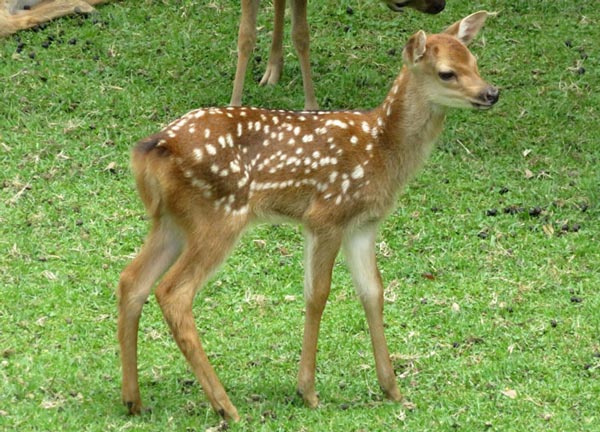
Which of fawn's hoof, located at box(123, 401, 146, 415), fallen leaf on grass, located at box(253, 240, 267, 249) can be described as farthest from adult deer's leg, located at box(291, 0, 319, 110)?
fawn's hoof, located at box(123, 401, 146, 415)

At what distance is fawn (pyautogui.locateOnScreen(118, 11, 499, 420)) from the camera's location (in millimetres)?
5711

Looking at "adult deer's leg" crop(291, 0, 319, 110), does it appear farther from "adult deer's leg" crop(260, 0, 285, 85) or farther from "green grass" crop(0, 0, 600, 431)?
"adult deer's leg" crop(260, 0, 285, 85)

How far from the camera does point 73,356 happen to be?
6426 millimetres

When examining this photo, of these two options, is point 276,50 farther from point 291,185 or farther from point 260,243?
point 291,185

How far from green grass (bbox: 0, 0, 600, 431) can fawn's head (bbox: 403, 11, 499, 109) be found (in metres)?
1.37

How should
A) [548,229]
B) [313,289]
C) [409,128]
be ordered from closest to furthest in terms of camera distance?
[313,289] → [409,128] → [548,229]

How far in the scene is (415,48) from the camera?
19.9 ft

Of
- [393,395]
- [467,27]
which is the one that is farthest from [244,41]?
[393,395]

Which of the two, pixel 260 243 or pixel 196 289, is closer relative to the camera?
pixel 196 289

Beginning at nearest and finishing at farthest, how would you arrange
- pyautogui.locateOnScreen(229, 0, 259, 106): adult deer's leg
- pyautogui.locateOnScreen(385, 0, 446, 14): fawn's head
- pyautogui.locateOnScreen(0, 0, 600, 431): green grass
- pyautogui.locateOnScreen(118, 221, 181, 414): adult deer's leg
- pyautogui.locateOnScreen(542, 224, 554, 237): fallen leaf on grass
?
pyautogui.locateOnScreen(118, 221, 181, 414): adult deer's leg
pyautogui.locateOnScreen(0, 0, 600, 431): green grass
pyautogui.locateOnScreen(542, 224, 554, 237): fallen leaf on grass
pyautogui.locateOnScreen(229, 0, 259, 106): adult deer's leg
pyautogui.locateOnScreen(385, 0, 446, 14): fawn's head

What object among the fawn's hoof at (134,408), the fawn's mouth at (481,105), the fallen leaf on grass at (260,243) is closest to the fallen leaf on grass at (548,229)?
the fallen leaf on grass at (260,243)

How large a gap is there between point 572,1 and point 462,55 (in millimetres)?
5704

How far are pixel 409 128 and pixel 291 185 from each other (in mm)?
659

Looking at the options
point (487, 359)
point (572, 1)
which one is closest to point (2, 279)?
point (487, 359)
